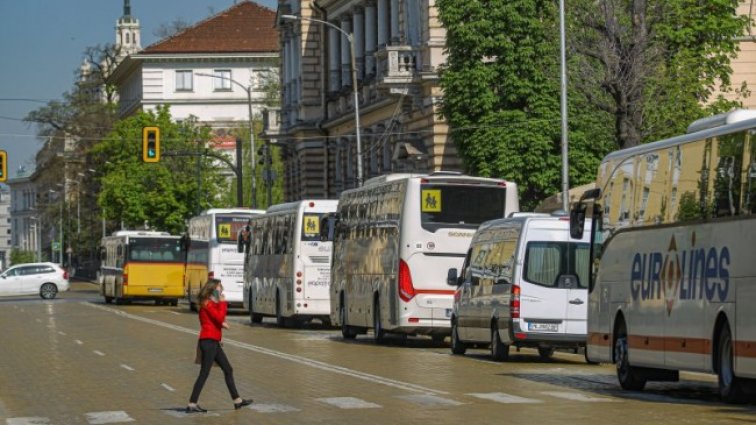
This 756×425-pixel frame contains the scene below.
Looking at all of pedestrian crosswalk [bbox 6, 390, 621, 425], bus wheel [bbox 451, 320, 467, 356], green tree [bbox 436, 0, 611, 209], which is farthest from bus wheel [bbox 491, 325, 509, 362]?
green tree [bbox 436, 0, 611, 209]

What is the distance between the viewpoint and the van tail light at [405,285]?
3516 cm

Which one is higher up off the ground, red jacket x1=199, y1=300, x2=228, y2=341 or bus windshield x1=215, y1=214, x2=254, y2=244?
bus windshield x1=215, y1=214, x2=254, y2=244

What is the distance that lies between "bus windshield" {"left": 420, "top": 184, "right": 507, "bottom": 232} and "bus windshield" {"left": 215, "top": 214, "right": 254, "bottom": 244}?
1004 inches

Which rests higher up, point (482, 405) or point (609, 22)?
point (609, 22)

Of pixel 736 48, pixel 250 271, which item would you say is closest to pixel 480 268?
pixel 736 48

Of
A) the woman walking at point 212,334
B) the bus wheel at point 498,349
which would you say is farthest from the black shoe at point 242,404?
the bus wheel at point 498,349

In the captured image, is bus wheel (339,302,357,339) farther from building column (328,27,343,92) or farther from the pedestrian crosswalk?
building column (328,27,343,92)

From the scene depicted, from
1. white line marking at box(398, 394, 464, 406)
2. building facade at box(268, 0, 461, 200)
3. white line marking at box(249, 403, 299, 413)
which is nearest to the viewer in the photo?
white line marking at box(249, 403, 299, 413)

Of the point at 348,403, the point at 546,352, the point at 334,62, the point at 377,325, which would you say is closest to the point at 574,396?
the point at 348,403

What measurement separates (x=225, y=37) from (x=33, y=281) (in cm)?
5345

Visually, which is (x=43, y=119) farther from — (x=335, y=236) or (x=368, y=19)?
(x=335, y=236)

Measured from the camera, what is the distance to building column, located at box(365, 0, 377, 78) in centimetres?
7244

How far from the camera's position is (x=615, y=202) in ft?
80.3

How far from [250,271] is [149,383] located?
27.4 meters
